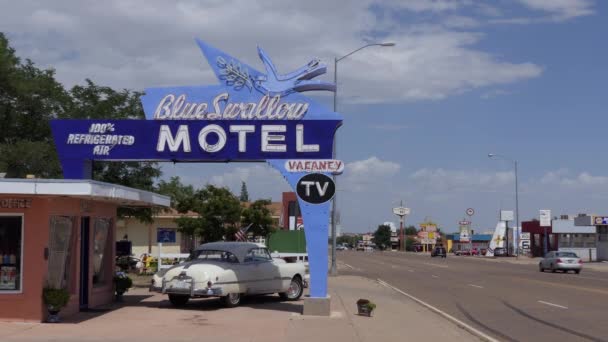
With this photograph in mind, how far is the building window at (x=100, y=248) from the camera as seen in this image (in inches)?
741

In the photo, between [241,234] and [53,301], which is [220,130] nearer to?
[53,301]

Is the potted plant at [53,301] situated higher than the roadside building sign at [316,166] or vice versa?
the roadside building sign at [316,166]

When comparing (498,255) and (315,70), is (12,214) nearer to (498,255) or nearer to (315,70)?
(315,70)

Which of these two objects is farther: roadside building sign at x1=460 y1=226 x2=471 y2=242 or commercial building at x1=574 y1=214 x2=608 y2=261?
roadside building sign at x1=460 y1=226 x2=471 y2=242

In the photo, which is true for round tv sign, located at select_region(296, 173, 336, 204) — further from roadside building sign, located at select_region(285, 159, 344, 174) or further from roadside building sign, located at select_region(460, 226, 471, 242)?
roadside building sign, located at select_region(460, 226, 471, 242)

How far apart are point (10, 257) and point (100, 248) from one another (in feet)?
13.9

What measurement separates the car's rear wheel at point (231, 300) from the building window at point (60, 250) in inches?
159

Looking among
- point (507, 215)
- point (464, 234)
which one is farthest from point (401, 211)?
point (507, 215)

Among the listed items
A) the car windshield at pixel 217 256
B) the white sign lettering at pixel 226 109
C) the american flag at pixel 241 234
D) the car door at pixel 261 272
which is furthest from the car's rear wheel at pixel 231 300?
the american flag at pixel 241 234

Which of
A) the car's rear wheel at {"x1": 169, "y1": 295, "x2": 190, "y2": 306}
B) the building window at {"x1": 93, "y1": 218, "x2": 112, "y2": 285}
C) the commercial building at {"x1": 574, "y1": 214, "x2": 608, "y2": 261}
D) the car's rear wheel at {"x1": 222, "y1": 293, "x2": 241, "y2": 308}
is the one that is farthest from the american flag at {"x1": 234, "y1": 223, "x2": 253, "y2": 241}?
the commercial building at {"x1": 574, "y1": 214, "x2": 608, "y2": 261}

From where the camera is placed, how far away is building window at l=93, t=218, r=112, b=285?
61.7 feet

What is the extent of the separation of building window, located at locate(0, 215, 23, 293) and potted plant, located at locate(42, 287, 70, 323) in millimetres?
572

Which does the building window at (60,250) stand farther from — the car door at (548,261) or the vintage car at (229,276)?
the car door at (548,261)

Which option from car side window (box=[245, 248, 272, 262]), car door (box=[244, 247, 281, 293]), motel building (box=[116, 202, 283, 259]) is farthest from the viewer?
Result: motel building (box=[116, 202, 283, 259])
